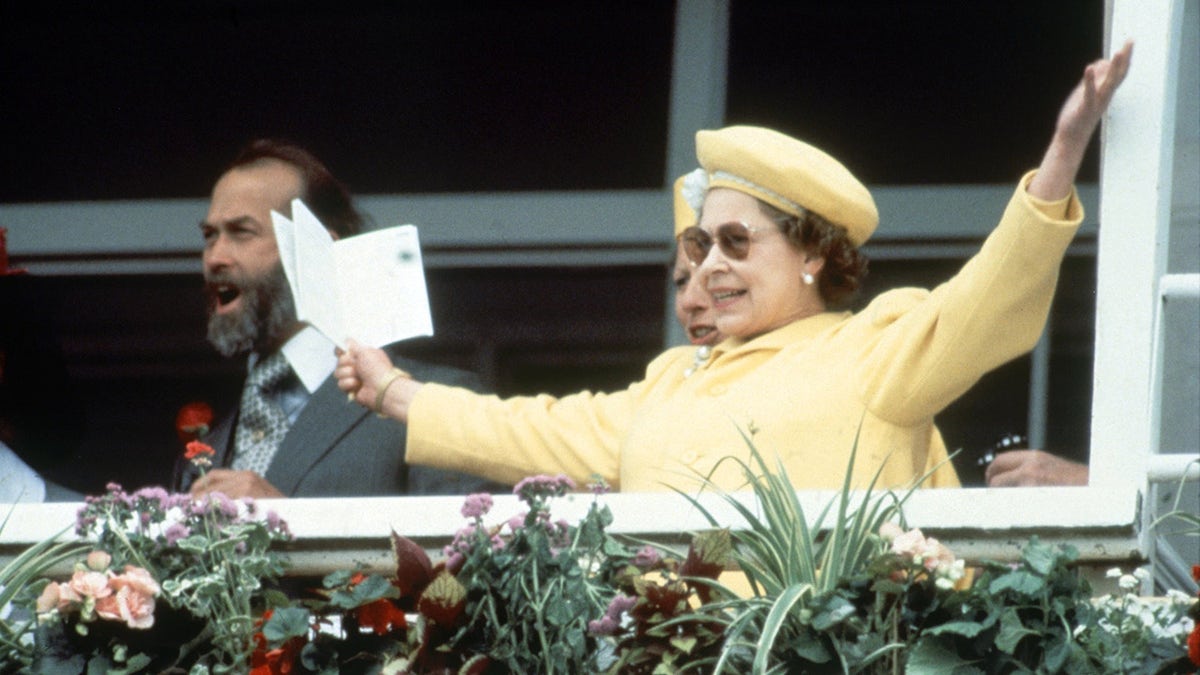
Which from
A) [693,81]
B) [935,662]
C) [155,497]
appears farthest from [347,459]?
[935,662]

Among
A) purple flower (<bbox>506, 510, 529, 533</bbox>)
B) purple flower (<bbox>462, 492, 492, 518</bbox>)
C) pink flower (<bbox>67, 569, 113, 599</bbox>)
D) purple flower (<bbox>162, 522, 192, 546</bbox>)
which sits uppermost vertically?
purple flower (<bbox>462, 492, 492, 518</bbox>)

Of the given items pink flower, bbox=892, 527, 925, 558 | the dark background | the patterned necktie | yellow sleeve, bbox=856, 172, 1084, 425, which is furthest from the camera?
the dark background

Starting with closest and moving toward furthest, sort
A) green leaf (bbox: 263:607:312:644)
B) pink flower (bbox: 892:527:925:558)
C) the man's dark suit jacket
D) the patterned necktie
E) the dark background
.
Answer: pink flower (bbox: 892:527:925:558) → green leaf (bbox: 263:607:312:644) → the man's dark suit jacket → the patterned necktie → the dark background

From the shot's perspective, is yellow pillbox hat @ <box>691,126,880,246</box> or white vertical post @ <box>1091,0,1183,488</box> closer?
white vertical post @ <box>1091,0,1183,488</box>

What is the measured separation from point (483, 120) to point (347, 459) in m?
1.14

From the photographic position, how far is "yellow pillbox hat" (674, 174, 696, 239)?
5.42 meters

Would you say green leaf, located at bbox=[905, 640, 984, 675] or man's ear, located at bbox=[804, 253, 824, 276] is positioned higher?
man's ear, located at bbox=[804, 253, 824, 276]

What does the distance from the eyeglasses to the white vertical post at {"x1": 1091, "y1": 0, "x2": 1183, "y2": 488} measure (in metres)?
0.59

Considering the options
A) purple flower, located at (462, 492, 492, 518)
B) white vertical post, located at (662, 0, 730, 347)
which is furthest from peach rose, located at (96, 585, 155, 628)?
white vertical post, located at (662, 0, 730, 347)

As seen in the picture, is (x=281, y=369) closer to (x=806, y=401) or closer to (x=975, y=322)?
(x=806, y=401)

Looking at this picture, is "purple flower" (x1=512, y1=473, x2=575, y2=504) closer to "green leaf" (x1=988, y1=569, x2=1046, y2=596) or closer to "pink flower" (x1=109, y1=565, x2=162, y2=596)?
"pink flower" (x1=109, y1=565, x2=162, y2=596)

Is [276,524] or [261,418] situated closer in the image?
[276,524]

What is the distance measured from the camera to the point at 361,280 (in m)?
5.46

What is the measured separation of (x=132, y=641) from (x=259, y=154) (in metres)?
1.66
